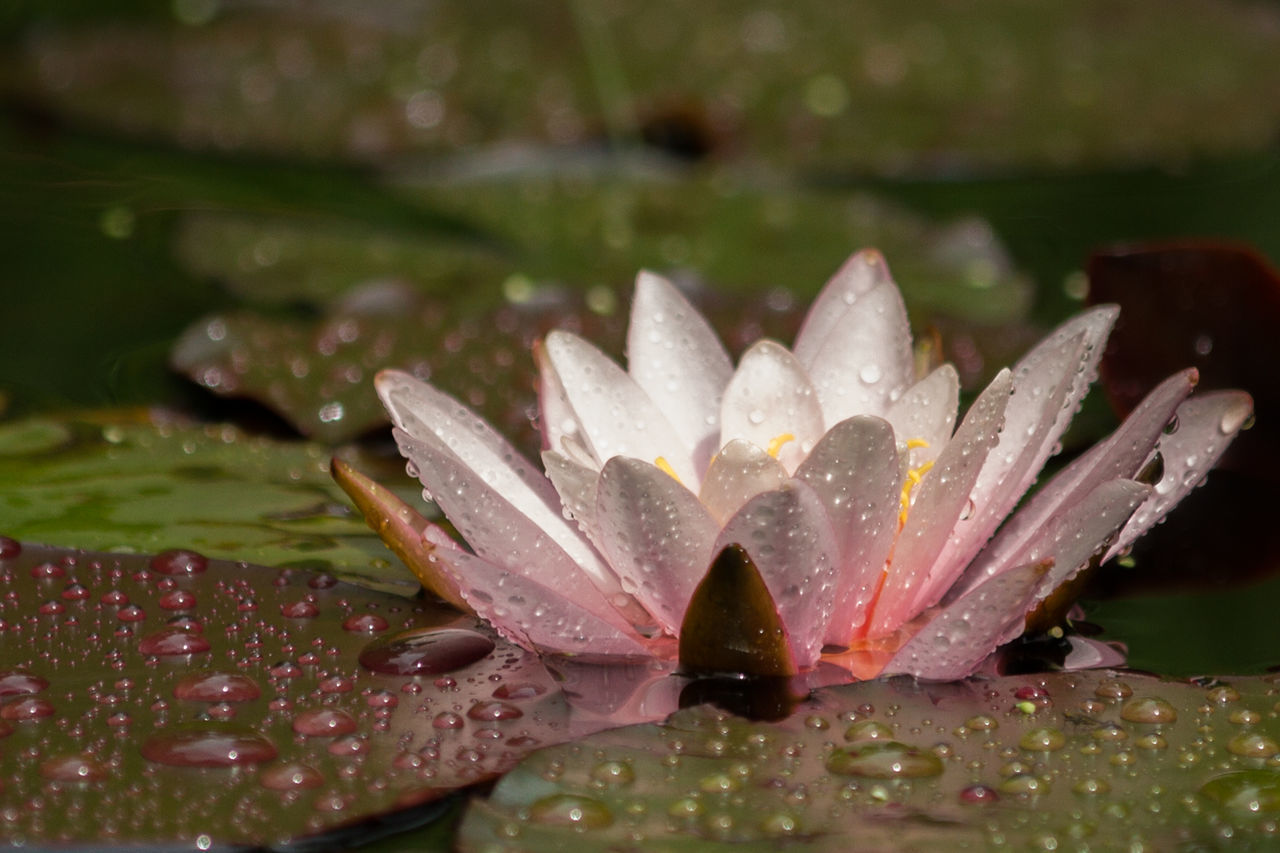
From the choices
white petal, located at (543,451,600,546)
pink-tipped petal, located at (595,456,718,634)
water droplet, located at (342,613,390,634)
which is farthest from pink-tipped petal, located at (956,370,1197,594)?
water droplet, located at (342,613,390,634)

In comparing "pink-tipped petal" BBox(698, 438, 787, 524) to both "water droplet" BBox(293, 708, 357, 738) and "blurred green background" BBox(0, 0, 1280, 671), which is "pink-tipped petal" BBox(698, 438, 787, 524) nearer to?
"water droplet" BBox(293, 708, 357, 738)

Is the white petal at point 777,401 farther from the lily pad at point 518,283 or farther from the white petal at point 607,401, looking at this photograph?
the lily pad at point 518,283

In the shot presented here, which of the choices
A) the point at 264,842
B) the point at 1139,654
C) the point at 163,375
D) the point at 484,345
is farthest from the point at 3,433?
the point at 1139,654

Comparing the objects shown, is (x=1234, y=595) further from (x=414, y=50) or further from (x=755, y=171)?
(x=414, y=50)

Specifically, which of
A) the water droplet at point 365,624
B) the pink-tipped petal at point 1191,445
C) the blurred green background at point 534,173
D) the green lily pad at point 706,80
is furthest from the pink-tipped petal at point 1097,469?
the green lily pad at point 706,80

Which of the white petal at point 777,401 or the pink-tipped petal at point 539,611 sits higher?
the white petal at point 777,401
